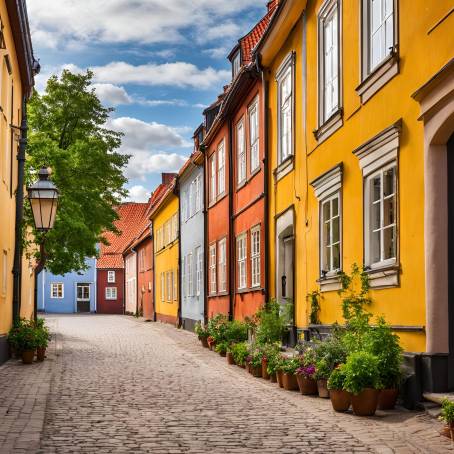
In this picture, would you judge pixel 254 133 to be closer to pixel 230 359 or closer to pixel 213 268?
pixel 230 359

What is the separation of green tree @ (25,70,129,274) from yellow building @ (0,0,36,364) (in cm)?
621

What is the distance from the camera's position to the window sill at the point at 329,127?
13.3 meters

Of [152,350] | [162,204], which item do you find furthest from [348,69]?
[162,204]

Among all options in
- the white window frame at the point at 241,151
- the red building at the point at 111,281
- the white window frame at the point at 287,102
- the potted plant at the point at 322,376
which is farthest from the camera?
the red building at the point at 111,281

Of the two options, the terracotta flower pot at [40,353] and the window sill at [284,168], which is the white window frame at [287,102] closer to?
the window sill at [284,168]

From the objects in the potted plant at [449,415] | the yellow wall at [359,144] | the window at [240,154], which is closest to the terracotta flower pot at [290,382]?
the yellow wall at [359,144]

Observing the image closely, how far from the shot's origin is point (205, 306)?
94.0 feet

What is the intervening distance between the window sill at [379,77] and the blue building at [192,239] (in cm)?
1732

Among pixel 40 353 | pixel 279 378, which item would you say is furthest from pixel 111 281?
pixel 279 378

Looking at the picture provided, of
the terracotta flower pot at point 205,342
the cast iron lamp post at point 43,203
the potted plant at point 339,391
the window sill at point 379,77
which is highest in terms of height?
the window sill at point 379,77

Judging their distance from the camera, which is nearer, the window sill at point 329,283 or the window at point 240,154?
the window sill at point 329,283

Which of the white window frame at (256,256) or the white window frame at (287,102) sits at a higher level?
the white window frame at (287,102)

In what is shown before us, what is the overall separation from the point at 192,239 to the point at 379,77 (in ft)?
71.2

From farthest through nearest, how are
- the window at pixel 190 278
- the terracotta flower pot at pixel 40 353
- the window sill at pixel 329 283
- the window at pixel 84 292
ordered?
the window at pixel 84 292 → the window at pixel 190 278 → the terracotta flower pot at pixel 40 353 → the window sill at pixel 329 283
